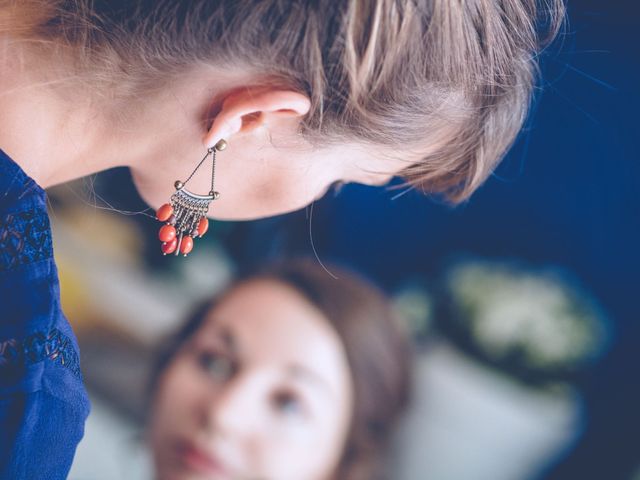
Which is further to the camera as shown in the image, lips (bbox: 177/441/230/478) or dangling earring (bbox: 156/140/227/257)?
lips (bbox: 177/441/230/478)

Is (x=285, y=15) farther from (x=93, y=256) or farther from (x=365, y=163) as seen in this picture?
(x=93, y=256)

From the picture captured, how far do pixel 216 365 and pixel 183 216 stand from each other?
868mm

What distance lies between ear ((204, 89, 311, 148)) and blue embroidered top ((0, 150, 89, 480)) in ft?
0.59

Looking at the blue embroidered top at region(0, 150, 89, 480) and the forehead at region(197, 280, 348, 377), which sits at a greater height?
the blue embroidered top at region(0, 150, 89, 480)

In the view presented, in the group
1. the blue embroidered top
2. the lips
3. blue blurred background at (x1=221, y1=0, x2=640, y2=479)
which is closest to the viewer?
the blue embroidered top

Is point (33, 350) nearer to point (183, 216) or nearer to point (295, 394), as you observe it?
point (183, 216)

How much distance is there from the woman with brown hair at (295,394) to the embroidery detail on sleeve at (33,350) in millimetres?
942

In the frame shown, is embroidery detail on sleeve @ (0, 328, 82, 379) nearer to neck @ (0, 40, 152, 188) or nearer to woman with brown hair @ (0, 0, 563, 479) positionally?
woman with brown hair @ (0, 0, 563, 479)

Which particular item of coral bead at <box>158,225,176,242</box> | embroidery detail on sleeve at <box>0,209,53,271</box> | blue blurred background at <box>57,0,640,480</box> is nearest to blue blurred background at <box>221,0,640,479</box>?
blue blurred background at <box>57,0,640,480</box>

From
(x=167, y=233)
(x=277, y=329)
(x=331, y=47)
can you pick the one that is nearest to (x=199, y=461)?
(x=277, y=329)

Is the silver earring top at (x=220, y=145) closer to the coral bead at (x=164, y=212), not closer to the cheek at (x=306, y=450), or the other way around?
the coral bead at (x=164, y=212)

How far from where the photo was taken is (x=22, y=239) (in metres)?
0.58

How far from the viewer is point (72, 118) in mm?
→ 658

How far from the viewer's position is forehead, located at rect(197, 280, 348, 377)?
1.51 metres
